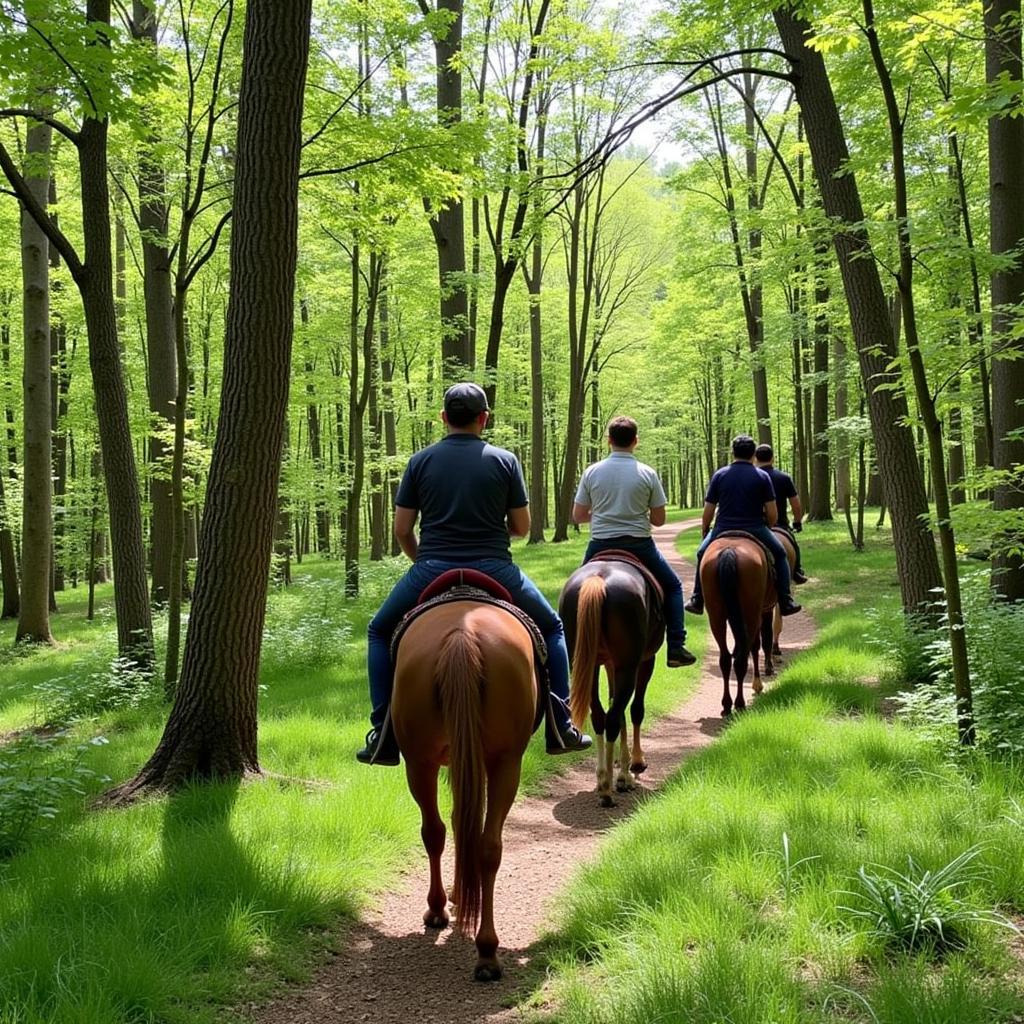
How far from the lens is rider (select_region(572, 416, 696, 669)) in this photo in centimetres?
669

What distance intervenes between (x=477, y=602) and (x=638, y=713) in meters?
3.32

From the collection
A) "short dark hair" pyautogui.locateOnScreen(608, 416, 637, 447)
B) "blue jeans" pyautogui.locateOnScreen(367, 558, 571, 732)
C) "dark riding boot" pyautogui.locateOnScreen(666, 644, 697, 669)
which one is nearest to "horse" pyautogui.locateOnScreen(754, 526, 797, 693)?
"dark riding boot" pyautogui.locateOnScreen(666, 644, 697, 669)

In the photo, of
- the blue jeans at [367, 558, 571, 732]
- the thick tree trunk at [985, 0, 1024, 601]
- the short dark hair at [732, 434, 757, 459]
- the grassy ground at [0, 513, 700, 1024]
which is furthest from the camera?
the short dark hair at [732, 434, 757, 459]

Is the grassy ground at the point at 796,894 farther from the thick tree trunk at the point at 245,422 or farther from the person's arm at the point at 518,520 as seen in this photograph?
the thick tree trunk at the point at 245,422

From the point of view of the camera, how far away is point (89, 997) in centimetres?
287

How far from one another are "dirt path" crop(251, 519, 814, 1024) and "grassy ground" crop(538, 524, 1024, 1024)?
301 millimetres

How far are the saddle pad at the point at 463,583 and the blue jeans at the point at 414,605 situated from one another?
0.06 meters

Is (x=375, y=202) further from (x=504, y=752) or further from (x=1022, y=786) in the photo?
(x=1022, y=786)

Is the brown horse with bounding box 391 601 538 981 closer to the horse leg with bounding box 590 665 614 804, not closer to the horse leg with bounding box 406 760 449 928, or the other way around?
the horse leg with bounding box 406 760 449 928

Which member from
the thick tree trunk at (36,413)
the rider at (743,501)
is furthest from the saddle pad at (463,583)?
the thick tree trunk at (36,413)

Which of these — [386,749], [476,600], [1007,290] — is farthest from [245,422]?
[1007,290]

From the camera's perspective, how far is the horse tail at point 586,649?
5805 mm

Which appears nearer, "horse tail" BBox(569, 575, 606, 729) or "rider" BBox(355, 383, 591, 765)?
"rider" BBox(355, 383, 591, 765)

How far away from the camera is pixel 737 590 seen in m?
7.86
